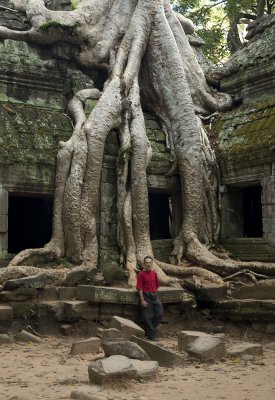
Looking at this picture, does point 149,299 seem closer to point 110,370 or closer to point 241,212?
point 110,370

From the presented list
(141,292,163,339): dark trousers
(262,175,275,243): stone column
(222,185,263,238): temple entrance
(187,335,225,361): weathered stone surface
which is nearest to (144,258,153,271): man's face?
(141,292,163,339): dark trousers

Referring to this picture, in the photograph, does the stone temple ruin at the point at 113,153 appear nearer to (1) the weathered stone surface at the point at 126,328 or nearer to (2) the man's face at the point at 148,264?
(2) the man's face at the point at 148,264

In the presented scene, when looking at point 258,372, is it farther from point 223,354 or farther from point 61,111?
point 61,111

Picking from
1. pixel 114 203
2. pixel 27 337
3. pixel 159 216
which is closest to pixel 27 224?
pixel 159 216

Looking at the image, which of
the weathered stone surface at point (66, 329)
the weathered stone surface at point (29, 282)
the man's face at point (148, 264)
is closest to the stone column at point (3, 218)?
the weathered stone surface at point (29, 282)

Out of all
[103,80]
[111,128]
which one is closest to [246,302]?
[111,128]

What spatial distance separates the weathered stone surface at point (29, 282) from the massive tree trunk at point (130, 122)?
587 mm

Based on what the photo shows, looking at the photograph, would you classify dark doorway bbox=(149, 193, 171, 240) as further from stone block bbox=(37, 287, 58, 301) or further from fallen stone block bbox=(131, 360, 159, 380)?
fallen stone block bbox=(131, 360, 159, 380)

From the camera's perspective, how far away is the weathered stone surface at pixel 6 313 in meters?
6.31

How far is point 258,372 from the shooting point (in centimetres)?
486

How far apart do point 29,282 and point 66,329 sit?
0.76 m

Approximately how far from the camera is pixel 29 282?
676 centimetres

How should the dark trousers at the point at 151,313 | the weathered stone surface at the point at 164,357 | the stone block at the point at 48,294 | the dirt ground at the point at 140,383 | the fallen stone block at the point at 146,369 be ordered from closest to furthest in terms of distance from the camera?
the dirt ground at the point at 140,383 → the fallen stone block at the point at 146,369 → the weathered stone surface at the point at 164,357 → the dark trousers at the point at 151,313 → the stone block at the point at 48,294

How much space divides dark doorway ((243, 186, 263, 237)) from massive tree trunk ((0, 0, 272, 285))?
1.36m
